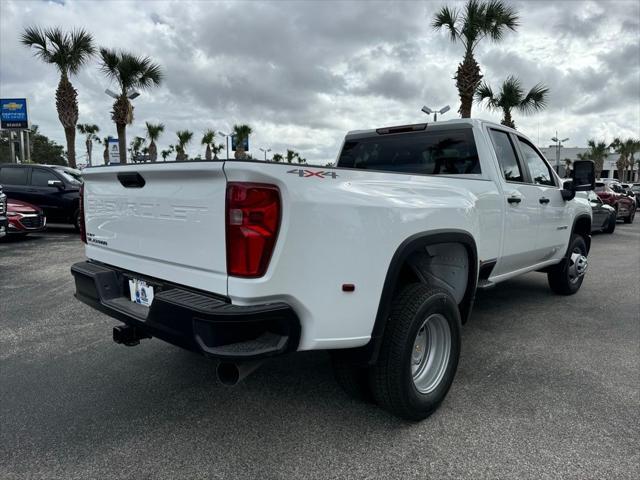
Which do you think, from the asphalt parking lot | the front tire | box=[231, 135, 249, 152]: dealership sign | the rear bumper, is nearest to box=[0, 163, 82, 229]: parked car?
the asphalt parking lot

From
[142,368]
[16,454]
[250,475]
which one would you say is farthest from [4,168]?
[250,475]

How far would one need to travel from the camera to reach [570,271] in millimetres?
5652

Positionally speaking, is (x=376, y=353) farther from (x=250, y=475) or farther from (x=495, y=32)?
(x=495, y=32)

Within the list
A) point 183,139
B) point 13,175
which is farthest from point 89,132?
point 13,175

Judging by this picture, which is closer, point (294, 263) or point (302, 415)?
point (294, 263)

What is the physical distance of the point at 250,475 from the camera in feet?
7.34

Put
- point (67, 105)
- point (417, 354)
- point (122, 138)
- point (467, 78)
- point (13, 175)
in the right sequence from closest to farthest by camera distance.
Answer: point (417, 354) < point (13, 175) < point (467, 78) < point (67, 105) < point (122, 138)

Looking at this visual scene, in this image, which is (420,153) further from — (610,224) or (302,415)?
(610,224)

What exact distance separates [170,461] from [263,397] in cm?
78

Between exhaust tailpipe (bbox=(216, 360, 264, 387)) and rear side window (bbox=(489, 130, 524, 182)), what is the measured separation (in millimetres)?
2814

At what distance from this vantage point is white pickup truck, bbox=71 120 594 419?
2016 millimetres

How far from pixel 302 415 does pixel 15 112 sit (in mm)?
26825

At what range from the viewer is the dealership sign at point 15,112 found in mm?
23297

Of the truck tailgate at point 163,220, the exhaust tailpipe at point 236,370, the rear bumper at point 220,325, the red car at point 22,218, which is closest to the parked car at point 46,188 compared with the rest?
the red car at point 22,218
